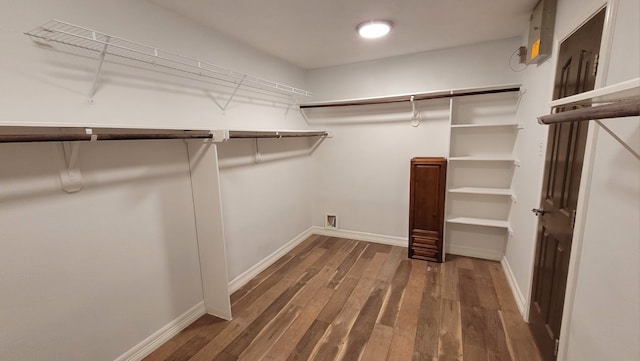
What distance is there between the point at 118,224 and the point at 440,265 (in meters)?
3.14

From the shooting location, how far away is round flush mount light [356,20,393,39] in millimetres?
2260

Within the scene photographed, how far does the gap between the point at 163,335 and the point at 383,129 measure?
3.14 meters

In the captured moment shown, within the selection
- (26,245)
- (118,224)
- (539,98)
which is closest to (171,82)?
(118,224)

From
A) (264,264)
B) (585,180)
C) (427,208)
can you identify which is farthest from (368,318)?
(585,180)

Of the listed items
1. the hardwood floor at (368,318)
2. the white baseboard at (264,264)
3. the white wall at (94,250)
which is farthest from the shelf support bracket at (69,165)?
the white baseboard at (264,264)

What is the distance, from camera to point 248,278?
9.32ft

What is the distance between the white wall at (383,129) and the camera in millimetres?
3041

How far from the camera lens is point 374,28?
231 cm

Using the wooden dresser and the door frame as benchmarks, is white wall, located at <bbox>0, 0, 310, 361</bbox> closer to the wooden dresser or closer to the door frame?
the wooden dresser

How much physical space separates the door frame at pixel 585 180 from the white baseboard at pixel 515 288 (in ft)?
2.58

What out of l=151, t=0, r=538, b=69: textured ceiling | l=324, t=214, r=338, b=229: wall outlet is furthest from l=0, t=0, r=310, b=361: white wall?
l=324, t=214, r=338, b=229: wall outlet

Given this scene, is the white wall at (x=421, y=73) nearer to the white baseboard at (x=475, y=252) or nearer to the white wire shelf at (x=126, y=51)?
the white wire shelf at (x=126, y=51)

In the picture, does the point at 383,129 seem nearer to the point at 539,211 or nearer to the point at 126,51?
the point at 539,211

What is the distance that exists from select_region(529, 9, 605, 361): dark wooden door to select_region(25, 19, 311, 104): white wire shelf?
233 cm
